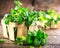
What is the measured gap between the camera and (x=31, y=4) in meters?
3.45

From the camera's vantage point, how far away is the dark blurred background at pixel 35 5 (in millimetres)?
3319

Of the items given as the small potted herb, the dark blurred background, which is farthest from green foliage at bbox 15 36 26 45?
the dark blurred background

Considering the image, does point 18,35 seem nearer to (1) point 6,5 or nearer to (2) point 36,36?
(2) point 36,36

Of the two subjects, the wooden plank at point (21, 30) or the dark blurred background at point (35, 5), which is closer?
the wooden plank at point (21, 30)

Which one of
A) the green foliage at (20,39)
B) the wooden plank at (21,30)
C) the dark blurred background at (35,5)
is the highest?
the dark blurred background at (35,5)

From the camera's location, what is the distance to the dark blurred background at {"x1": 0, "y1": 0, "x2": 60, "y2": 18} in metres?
3.32

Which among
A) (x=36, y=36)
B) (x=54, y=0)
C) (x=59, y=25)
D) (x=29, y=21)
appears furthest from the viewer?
(x=54, y=0)

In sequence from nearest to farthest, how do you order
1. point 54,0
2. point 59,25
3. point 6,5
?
point 59,25, point 6,5, point 54,0

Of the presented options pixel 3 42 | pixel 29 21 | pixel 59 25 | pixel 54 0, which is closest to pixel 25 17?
pixel 29 21

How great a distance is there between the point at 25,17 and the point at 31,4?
4.62 ft

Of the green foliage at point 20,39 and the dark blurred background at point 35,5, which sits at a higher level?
the dark blurred background at point 35,5

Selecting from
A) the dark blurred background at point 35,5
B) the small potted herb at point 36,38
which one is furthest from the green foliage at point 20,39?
the dark blurred background at point 35,5

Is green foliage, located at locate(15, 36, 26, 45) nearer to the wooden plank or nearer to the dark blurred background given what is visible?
the wooden plank

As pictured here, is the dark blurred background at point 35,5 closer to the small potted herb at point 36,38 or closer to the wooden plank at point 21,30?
the wooden plank at point 21,30
